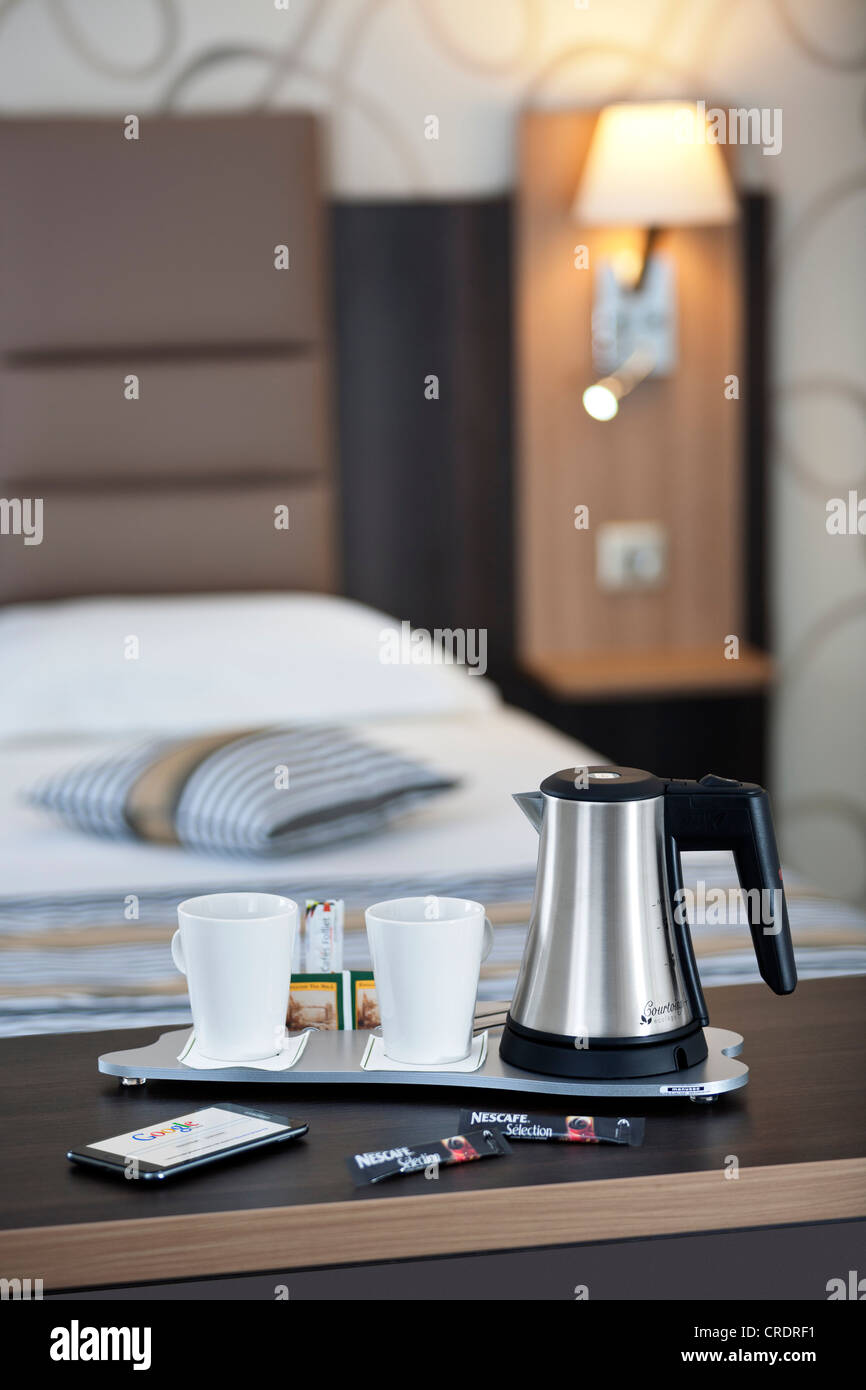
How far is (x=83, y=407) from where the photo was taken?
9.07ft

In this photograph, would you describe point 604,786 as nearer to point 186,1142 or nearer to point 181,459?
point 186,1142

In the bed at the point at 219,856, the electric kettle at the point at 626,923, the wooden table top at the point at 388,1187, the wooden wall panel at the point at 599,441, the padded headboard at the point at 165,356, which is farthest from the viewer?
the wooden wall panel at the point at 599,441

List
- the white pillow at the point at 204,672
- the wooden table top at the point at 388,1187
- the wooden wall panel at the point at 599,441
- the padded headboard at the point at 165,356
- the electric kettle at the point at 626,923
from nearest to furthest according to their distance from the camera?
1. the wooden table top at the point at 388,1187
2. the electric kettle at the point at 626,923
3. the white pillow at the point at 204,672
4. the padded headboard at the point at 165,356
5. the wooden wall panel at the point at 599,441

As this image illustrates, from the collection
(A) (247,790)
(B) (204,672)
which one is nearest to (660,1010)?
(A) (247,790)

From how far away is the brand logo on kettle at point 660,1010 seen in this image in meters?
0.89

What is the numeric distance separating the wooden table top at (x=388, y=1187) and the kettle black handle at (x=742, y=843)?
0.09 metres

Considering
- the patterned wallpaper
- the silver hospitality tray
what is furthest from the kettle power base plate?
the patterned wallpaper

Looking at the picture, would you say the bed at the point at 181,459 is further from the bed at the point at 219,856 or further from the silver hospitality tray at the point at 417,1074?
the silver hospitality tray at the point at 417,1074

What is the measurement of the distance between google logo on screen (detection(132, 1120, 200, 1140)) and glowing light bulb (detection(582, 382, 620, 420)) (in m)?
2.22

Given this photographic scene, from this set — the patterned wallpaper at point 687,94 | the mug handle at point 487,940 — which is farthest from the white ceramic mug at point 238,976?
the patterned wallpaper at point 687,94

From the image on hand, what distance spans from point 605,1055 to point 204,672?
60.2 inches

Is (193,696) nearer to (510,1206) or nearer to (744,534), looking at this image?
(744,534)

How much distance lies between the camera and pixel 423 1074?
91 centimetres

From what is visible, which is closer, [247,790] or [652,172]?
[247,790]
